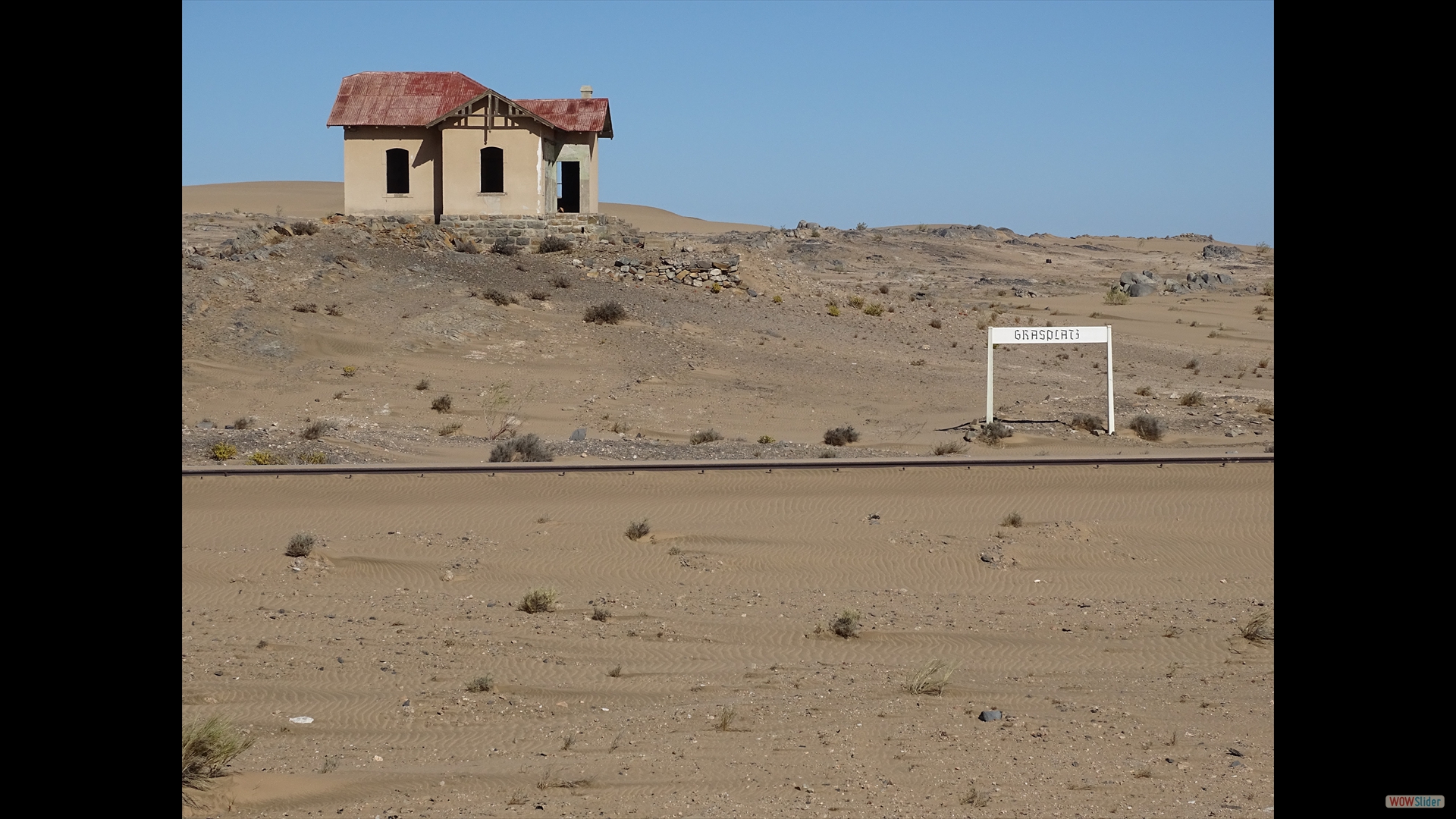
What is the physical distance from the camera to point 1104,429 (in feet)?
91.8

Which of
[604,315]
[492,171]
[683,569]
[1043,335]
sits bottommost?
[683,569]

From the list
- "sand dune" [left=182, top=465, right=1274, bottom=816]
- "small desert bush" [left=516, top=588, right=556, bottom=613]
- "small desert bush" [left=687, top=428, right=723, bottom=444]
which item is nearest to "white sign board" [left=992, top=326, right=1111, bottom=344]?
"sand dune" [left=182, top=465, right=1274, bottom=816]

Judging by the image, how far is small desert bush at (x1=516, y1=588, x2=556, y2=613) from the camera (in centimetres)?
1403

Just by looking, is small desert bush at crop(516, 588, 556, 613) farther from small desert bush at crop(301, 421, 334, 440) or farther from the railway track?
small desert bush at crop(301, 421, 334, 440)

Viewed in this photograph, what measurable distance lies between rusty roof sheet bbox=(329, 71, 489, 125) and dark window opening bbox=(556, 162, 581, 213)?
427cm

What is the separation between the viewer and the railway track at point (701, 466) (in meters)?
19.9

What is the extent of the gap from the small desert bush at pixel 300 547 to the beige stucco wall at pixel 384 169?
25370 mm

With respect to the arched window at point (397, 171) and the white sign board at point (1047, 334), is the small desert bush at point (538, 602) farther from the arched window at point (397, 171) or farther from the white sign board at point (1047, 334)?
the arched window at point (397, 171)

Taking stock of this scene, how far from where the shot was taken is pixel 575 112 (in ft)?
139

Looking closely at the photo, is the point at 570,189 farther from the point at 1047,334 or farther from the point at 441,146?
the point at 1047,334

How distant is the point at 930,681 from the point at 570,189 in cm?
3553

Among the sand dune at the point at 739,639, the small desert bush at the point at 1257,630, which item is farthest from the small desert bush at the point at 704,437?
the small desert bush at the point at 1257,630

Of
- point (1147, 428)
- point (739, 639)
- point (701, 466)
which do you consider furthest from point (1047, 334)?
point (739, 639)
